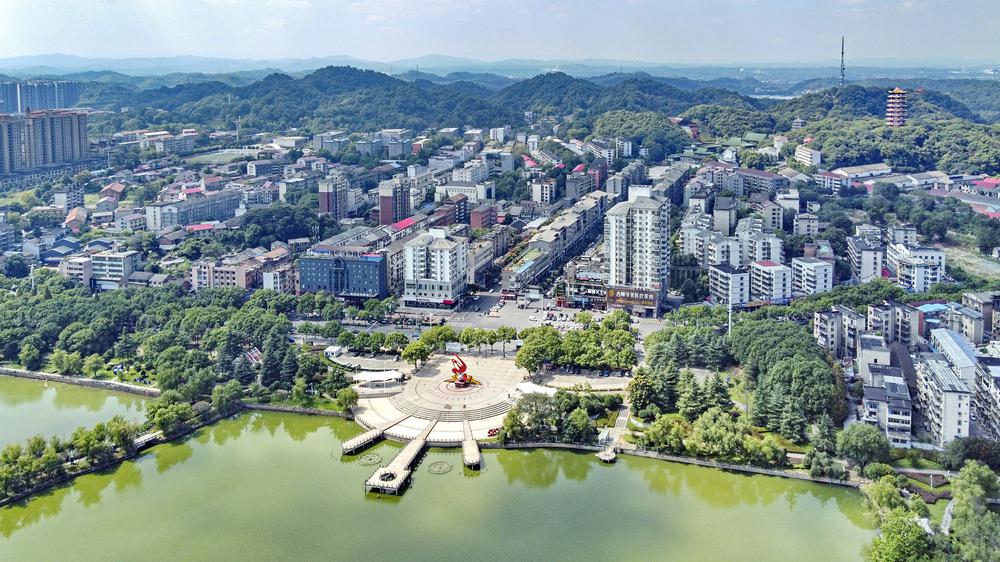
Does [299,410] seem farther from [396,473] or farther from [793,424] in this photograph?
[793,424]

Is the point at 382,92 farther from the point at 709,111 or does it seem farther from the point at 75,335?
the point at 75,335

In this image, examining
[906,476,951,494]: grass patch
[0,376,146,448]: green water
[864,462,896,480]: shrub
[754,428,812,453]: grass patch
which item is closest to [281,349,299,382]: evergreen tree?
[0,376,146,448]: green water

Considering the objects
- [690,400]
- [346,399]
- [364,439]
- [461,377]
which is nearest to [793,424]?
[690,400]

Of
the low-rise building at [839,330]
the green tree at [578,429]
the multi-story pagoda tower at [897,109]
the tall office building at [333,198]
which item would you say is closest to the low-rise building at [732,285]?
the low-rise building at [839,330]

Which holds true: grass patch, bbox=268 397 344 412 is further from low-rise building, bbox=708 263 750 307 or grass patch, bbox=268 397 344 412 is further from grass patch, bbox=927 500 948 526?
low-rise building, bbox=708 263 750 307

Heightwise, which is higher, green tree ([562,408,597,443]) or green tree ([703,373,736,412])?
green tree ([703,373,736,412])
